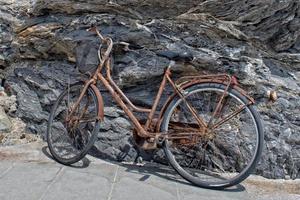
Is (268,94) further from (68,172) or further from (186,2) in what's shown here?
(68,172)

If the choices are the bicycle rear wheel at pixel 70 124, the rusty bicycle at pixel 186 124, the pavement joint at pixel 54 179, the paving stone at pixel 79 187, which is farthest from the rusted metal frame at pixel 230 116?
the pavement joint at pixel 54 179

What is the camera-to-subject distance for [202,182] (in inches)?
145

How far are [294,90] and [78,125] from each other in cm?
249

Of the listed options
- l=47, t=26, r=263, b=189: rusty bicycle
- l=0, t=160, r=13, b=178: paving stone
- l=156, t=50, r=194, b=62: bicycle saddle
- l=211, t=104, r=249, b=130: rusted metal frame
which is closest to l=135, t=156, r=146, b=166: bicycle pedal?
l=47, t=26, r=263, b=189: rusty bicycle

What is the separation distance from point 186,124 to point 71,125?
130cm

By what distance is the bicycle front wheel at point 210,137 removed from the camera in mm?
3775

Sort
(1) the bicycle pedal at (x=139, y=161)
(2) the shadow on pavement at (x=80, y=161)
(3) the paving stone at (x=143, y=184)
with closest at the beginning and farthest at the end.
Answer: (3) the paving stone at (x=143, y=184), (2) the shadow on pavement at (x=80, y=161), (1) the bicycle pedal at (x=139, y=161)

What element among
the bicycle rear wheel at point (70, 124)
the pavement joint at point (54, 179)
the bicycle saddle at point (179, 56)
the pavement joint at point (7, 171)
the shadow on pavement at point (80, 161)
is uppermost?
the bicycle saddle at point (179, 56)

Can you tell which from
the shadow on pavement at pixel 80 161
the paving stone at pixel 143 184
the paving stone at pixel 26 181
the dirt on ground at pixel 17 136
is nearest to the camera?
the paving stone at pixel 26 181

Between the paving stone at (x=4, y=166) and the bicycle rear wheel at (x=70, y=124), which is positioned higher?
the bicycle rear wheel at (x=70, y=124)

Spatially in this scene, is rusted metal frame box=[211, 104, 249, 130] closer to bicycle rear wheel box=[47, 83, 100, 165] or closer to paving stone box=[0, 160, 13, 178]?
bicycle rear wheel box=[47, 83, 100, 165]

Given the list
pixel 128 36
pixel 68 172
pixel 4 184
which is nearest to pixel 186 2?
pixel 128 36

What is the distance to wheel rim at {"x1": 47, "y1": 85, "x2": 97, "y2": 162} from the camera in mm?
4297

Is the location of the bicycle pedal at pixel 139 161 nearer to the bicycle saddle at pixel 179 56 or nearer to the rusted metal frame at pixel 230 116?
the rusted metal frame at pixel 230 116
